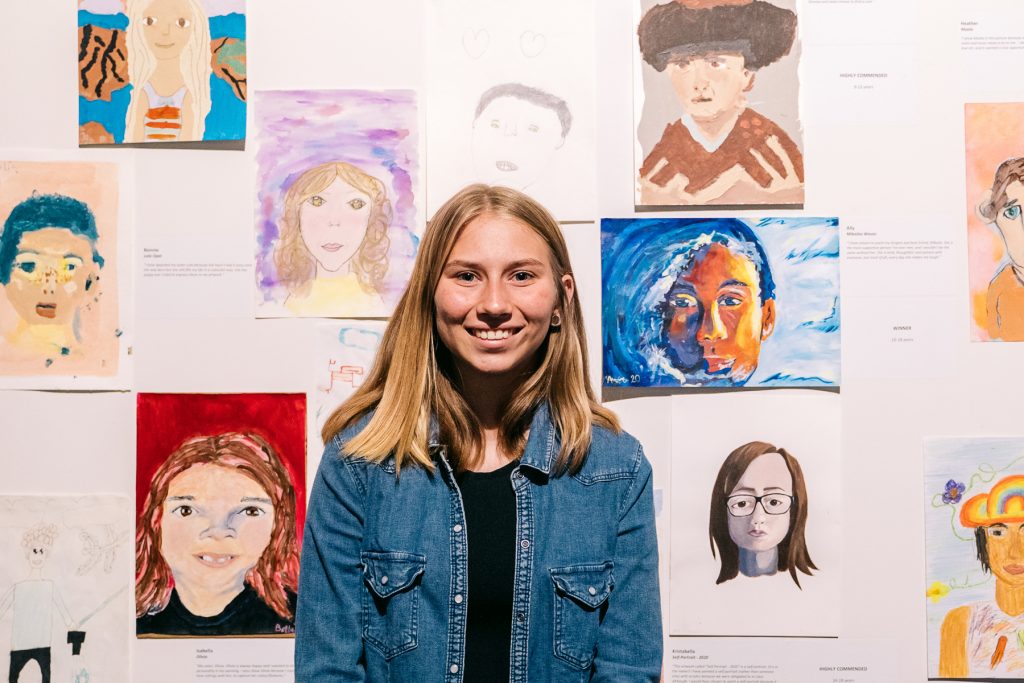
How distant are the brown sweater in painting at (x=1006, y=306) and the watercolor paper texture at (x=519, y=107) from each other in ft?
2.00

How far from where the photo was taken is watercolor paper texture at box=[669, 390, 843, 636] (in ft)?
4.08

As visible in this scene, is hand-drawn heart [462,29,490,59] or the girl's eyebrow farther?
hand-drawn heart [462,29,490,59]

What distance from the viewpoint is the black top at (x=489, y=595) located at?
3.03 feet

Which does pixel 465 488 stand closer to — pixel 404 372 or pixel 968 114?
pixel 404 372

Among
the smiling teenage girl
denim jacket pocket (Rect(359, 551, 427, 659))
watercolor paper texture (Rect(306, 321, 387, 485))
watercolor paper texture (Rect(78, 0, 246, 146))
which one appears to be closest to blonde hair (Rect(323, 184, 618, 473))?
the smiling teenage girl

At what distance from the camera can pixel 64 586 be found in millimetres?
1259

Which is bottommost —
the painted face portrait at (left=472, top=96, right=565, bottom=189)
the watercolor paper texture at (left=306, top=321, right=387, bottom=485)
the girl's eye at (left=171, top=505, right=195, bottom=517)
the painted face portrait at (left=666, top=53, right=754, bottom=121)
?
the girl's eye at (left=171, top=505, right=195, bottom=517)

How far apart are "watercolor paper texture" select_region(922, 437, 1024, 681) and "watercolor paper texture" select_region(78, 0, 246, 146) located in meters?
1.16

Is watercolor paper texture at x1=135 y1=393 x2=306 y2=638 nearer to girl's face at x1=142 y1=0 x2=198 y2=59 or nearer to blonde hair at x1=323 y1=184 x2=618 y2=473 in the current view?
blonde hair at x1=323 y1=184 x2=618 y2=473

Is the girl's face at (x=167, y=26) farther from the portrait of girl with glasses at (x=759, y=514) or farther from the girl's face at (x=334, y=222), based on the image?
the portrait of girl with glasses at (x=759, y=514)

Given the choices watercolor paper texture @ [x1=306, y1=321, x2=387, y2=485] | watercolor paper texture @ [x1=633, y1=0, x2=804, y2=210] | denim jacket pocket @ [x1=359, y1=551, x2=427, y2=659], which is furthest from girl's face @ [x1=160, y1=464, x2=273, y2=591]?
watercolor paper texture @ [x1=633, y1=0, x2=804, y2=210]

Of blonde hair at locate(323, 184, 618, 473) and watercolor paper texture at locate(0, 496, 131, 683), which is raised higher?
blonde hair at locate(323, 184, 618, 473)

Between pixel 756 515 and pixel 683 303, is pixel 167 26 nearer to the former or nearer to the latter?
pixel 683 303

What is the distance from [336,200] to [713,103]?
0.57 meters
